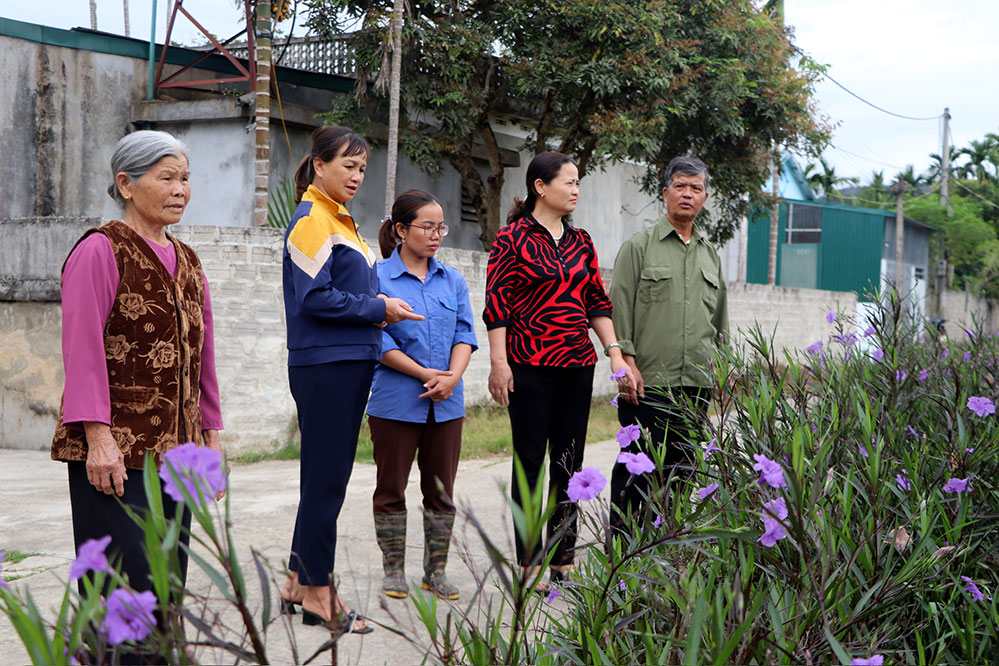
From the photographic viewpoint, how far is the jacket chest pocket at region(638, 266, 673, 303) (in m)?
4.29

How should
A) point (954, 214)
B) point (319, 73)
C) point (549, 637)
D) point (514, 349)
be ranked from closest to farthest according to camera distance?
point (549, 637), point (514, 349), point (319, 73), point (954, 214)

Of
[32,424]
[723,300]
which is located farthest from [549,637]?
[32,424]

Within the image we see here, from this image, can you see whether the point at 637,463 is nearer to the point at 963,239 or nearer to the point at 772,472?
the point at 772,472

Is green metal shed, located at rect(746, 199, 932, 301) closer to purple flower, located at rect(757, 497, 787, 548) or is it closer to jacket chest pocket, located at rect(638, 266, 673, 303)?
jacket chest pocket, located at rect(638, 266, 673, 303)

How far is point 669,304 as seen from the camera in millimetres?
4277

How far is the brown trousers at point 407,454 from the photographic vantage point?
3973 millimetres

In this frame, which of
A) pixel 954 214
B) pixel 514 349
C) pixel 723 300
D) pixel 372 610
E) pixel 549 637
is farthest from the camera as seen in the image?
pixel 954 214

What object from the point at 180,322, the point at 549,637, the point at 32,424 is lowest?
the point at 32,424

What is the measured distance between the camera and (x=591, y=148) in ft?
50.9

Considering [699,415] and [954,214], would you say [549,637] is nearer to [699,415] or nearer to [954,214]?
[699,415]

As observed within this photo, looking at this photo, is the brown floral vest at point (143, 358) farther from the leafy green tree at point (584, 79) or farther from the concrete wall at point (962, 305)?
the concrete wall at point (962, 305)

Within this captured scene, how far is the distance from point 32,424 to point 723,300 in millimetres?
6394

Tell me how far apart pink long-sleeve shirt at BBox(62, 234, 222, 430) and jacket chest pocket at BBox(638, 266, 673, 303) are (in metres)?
2.41

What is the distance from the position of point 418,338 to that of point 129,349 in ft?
5.45
